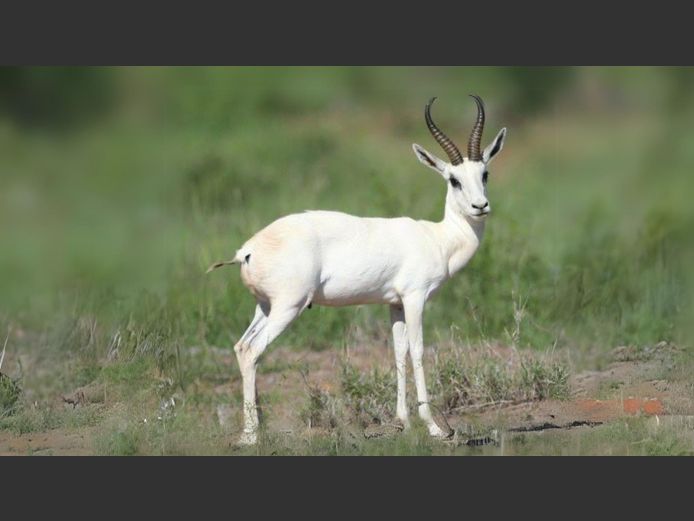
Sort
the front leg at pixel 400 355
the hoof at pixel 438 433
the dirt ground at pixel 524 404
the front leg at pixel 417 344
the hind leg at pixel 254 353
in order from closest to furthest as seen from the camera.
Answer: the hind leg at pixel 254 353 → the hoof at pixel 438 433 → the front leg at pixel 417 344 → the front leg at pixel 400 355 → the dirt ground at pixel 524 404

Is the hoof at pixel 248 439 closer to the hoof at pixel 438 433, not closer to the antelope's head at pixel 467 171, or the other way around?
the hoof at pixel 438 433

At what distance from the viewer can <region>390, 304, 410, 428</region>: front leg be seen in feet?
40.9

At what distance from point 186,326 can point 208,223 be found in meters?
3.10

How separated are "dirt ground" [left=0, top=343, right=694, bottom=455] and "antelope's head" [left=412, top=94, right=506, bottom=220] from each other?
6.85 feet

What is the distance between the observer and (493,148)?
42.3 ft

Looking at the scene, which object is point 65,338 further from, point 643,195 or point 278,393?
point 643,195

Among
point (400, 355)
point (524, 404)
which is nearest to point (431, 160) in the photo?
point (400, 355)

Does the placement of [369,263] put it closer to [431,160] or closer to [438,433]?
[431,160]

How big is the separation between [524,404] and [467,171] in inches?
111

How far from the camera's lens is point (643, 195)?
2319 cm

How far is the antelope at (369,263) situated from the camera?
38.5 feet

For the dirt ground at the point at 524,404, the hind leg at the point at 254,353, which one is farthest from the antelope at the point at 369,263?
the dirt ground at the point at 524,404

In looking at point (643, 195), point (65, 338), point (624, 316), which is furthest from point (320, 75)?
point (65, 338)

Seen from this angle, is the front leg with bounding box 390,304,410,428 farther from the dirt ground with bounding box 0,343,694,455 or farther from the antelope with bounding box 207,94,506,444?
the dirt ground with bounding box 0,343,694,455
